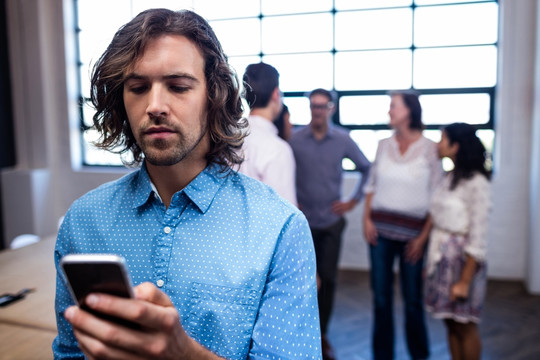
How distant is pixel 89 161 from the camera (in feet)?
22.7

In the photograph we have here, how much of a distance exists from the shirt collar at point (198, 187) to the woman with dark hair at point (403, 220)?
7.03 feet

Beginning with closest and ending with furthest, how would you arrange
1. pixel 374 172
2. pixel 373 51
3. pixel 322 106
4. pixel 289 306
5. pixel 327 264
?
pixel 289 306
pixel 374 172
pixel 327 264
pixel 322 106
pixel 373 51

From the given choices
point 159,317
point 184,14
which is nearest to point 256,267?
point 159,317

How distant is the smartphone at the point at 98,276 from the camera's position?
603 millimetres

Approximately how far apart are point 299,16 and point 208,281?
5.34 meters

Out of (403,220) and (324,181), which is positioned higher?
(324,181)

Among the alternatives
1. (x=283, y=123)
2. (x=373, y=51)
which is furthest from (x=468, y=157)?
(x=373, y=51)

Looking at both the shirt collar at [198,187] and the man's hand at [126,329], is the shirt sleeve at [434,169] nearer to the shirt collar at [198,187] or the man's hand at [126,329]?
the shirt collar at [198,187]

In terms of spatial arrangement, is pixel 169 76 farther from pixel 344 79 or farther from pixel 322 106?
pixel 344 79

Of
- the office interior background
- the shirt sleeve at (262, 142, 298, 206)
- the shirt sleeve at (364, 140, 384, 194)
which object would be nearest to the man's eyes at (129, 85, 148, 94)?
the shirt sleeve at (262, 142, 298, 206)

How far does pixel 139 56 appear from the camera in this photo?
1109 mm

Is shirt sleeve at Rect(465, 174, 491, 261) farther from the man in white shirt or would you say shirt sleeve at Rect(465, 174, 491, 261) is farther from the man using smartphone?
the man using smartphone

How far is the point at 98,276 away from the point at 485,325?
13.4 ft

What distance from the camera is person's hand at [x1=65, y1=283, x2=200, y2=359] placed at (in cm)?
63
